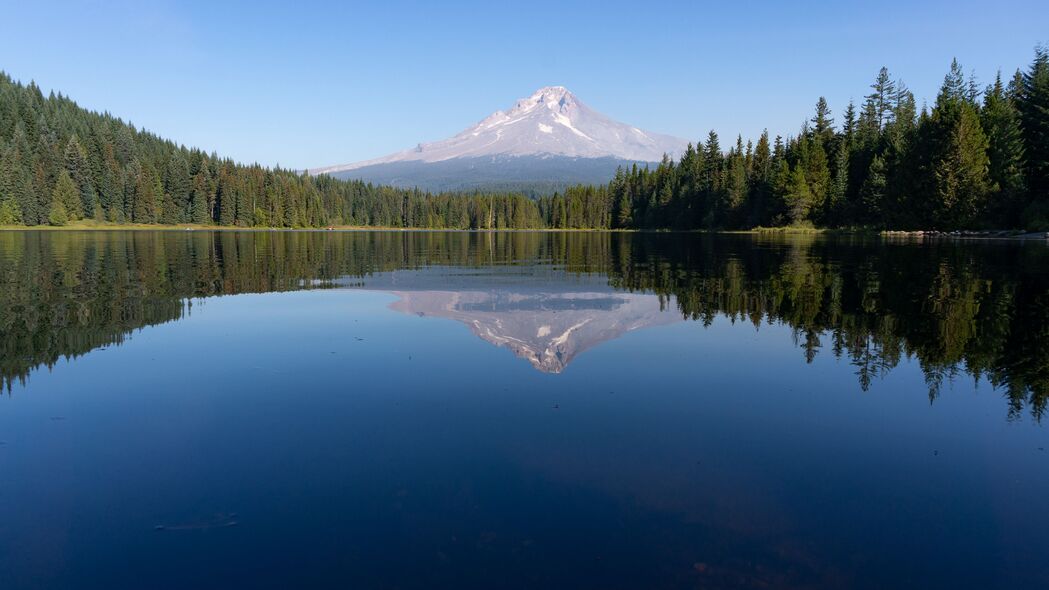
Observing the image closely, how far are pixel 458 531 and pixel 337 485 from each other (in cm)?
206

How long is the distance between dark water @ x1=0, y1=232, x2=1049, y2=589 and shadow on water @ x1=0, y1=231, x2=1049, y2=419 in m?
0.21

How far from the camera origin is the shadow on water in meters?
15.3

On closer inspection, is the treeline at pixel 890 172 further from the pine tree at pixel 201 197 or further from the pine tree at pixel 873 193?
the pine tree at pixel 201 197

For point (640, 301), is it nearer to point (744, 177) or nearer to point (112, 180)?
point (744, 177)

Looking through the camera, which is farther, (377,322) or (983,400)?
(377,322)

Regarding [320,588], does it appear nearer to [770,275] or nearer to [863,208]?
[770,275]

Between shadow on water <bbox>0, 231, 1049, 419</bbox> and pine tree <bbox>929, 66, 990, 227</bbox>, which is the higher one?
pine tree <bbox>929, 66, 990, 227</bbox>

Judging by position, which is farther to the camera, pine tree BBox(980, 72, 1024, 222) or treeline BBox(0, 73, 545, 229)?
treeline BBox(0, 73, 545, 229)

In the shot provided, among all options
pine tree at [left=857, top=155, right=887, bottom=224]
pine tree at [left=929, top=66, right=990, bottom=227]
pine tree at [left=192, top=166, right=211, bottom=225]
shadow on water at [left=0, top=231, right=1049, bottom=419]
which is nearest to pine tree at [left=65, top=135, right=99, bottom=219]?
pine tree at [left=192, top=166, right=211, bottom=225]

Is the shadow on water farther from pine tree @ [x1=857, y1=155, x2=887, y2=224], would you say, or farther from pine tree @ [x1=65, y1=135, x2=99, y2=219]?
pine tree @ [x1=65, y1=135, x2=99, y2=219]

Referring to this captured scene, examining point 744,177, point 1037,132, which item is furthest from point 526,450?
point 744,177

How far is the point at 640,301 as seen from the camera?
82.2ft

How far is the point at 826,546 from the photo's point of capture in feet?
21.3

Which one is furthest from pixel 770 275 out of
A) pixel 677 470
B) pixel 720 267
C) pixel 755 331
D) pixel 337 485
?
pixel 337 485
